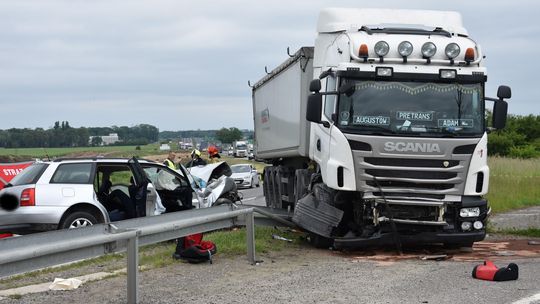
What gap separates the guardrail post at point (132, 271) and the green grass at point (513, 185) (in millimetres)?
15440

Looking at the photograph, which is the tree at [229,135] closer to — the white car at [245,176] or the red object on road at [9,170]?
the white car at [245,176]

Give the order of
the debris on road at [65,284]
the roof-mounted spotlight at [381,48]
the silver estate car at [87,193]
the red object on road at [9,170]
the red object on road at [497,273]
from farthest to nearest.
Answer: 1. the red object on road at [9,170]
2. the silver estate car at [87,193]
3. the roof-mounted spotlight at [381,48]
4. the red object on road at [497,273]
5. the debris on road at [65,284]

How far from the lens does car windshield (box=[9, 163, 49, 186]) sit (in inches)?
445

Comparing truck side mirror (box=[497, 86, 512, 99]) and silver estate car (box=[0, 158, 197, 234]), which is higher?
truck side mirror (box=[497, 86, 512, 99])

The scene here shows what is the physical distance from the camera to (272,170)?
1750cm

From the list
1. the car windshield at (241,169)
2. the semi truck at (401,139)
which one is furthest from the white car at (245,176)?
the semi truck at (401,139)

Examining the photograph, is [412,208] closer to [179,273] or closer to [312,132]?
[312,132]

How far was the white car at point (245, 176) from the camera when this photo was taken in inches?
1447

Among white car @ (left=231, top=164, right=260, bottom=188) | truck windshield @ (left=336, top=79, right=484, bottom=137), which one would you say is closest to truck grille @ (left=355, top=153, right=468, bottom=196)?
truck windshield @ (left=336, top=79, right=484, bottom=137)

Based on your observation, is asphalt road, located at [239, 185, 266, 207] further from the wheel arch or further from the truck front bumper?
the truck front bumper

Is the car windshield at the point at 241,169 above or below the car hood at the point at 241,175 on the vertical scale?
above

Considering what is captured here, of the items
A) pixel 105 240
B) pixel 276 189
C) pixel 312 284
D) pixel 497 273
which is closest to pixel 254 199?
pixel 276 189

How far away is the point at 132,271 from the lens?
6688mm

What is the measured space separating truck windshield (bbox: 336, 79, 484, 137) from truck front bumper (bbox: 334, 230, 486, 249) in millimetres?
1485
